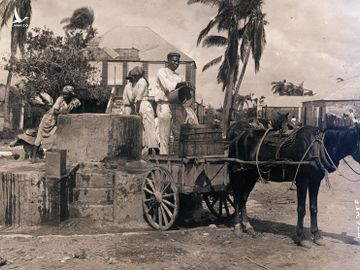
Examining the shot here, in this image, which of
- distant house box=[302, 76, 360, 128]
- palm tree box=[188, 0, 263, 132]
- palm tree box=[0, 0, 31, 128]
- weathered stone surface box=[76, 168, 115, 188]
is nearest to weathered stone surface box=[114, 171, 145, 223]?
weathered stone surface box=[76, 168, 115, 188]

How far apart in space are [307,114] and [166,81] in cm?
2827

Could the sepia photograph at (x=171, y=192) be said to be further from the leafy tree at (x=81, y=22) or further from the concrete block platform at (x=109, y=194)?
the leafy tree at (x=81, y=22)

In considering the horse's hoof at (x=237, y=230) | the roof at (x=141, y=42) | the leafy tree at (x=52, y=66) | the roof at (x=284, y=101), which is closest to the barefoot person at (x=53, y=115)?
the horse's hoof at (x=237, y=230)

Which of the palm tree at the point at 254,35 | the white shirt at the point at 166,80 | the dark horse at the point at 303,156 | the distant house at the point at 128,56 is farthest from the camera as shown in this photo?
the distant house at the point at 128,56

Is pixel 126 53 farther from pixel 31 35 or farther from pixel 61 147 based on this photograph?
pixel 61 147

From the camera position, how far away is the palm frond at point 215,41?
28594 millimetres

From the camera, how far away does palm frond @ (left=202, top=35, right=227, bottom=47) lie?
1126 inches

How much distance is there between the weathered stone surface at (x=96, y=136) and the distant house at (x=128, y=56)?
2434 cm

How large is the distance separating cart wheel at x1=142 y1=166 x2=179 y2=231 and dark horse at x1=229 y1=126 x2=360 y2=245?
41.1 inches

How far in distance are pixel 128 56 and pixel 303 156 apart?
29363 millimetres

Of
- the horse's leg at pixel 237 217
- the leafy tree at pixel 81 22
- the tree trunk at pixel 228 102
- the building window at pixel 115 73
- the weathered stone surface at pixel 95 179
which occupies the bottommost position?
the horse's leg at pixel 237 217

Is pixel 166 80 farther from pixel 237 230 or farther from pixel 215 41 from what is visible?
pixel 215 41

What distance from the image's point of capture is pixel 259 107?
42.3 m

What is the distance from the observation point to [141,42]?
3719 cm
